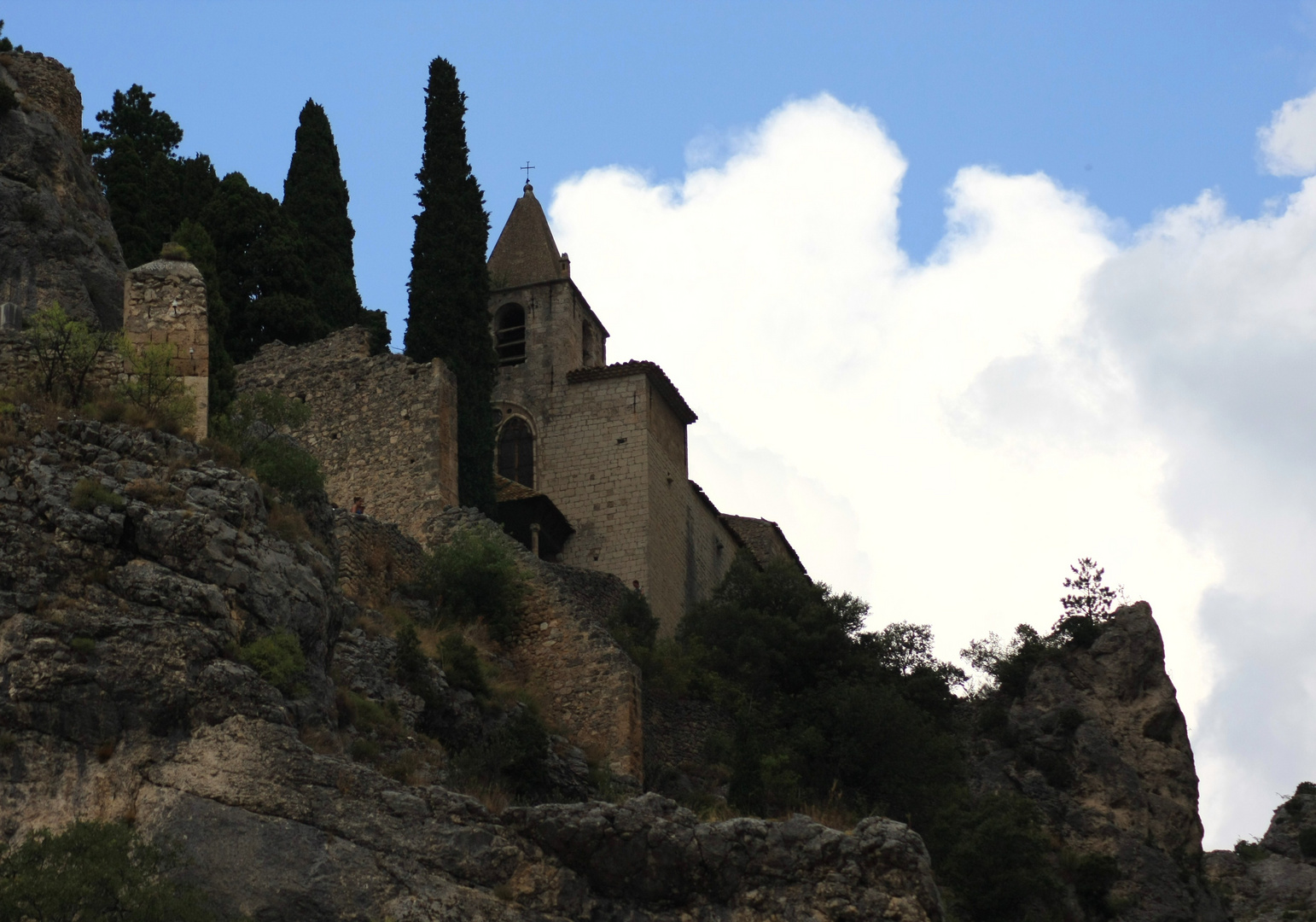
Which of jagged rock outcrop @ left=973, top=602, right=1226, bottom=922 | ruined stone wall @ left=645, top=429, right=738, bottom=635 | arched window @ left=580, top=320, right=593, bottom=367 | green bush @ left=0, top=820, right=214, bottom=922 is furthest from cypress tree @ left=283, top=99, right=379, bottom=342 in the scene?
green bush @ left=0, top=820, right=214, bottom=922

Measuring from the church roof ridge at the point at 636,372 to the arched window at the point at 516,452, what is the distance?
1617 mm

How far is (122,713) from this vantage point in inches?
735

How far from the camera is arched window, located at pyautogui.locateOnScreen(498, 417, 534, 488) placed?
45.6 m

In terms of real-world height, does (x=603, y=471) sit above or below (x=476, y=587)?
above

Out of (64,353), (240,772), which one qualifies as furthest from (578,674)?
(240,772)

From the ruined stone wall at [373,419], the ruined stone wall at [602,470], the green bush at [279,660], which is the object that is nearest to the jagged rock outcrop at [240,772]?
the green bush at [279,660]

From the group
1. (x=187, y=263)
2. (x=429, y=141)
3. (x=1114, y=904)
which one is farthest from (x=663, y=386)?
→ (x=187, y=263)

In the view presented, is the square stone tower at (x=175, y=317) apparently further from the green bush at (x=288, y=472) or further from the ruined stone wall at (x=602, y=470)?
the ruined stone wall at (x=602, y=470)

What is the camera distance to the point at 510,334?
48.5 m

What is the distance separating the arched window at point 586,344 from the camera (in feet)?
160

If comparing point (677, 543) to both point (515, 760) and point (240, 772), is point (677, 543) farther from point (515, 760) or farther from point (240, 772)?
point (240, 772)

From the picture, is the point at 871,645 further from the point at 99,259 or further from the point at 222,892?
the point at 222,892

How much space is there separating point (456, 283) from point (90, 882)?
26342mm

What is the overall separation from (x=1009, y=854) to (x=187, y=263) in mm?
14632
